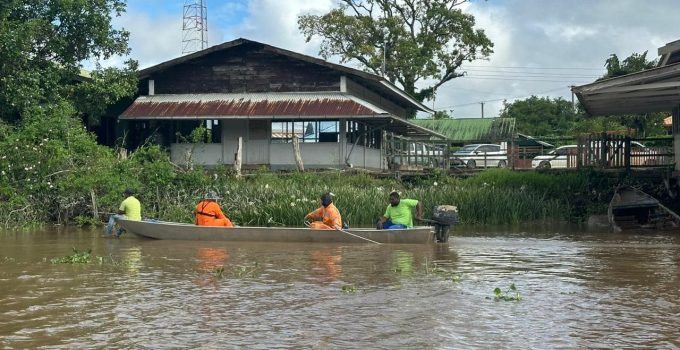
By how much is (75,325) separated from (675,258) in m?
11.0

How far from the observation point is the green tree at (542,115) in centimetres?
6506

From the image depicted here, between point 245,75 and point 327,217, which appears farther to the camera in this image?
point 245,75

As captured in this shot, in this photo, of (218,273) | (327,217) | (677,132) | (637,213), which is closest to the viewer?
(218,273)

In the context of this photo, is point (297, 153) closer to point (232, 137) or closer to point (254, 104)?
point (254, 104)

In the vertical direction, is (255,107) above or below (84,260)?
above

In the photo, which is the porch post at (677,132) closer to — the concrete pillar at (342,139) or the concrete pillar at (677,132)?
the concrete pillar at (677,132)

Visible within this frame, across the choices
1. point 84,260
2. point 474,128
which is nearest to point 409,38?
point 474,128

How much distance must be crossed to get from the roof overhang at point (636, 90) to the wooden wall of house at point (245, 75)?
1044cm

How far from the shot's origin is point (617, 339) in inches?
298

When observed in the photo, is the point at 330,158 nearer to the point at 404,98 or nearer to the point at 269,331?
the point at 404,98

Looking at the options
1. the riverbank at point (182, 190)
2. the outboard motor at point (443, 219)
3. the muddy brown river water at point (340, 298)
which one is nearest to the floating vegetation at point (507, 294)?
the muddy brown river water at point (340, 298)

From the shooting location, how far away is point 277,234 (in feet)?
56.5

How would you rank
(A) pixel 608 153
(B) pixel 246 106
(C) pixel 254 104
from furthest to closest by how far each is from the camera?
(C) pixel 254 104, (B) pixel 246 106, (A) pixel 608 153

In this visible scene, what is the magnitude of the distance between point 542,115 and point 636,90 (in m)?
49.2
